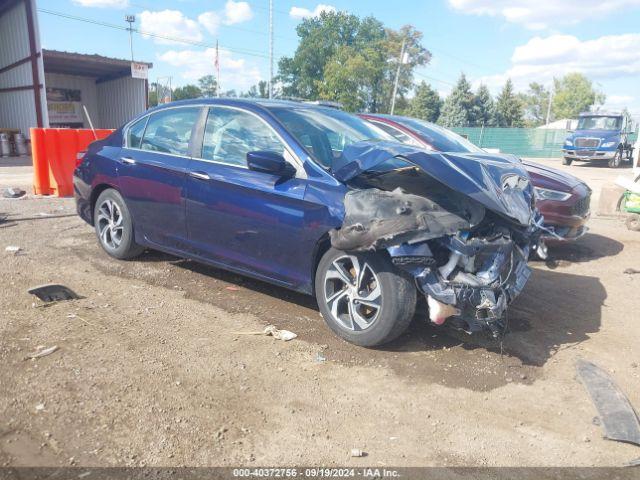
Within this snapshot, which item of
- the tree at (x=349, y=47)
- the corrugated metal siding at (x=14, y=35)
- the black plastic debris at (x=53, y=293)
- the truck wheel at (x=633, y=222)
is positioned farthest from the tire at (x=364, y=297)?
the tree at (x=349, y=47)

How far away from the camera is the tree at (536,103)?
111 meters

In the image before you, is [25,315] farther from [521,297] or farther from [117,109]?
[117,109]

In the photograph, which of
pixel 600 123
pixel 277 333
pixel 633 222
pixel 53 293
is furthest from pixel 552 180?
pixel 600 123

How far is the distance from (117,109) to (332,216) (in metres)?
33.2

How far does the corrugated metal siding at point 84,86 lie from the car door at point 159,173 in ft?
105

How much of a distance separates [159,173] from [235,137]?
90 centimetres

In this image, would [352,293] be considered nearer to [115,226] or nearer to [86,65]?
[115,226]

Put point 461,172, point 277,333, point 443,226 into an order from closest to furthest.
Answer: point 443,226, point 461,172, point 277,333

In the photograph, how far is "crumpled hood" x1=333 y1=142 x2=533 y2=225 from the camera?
362cm

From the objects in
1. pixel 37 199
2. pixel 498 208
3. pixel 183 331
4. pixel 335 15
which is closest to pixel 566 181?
pixel 498 208

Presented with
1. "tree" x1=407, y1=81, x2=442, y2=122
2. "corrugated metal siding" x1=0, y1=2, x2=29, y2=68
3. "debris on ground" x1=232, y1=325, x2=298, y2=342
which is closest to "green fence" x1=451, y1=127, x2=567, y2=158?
"tree" x1=407, y1=81, x2=442, y2=122

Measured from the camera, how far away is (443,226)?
11.5 feet

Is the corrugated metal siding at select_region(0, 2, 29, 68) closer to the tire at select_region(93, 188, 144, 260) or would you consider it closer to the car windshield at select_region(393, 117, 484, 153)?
the tire at select_region(93, 188, 144, 260)

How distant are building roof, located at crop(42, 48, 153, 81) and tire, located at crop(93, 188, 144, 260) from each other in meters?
24.6
